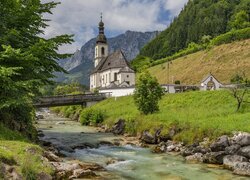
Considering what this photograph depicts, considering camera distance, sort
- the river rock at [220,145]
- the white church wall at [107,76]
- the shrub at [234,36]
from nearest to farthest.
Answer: the river rock at [220,145] < the white church wall at [107,76] < the shrub at [234,36]

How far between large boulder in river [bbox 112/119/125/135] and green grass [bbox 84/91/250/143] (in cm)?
100

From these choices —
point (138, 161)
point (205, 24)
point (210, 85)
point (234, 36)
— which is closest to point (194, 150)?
point (138, 161)

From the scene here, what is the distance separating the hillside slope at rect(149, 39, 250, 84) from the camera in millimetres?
98056

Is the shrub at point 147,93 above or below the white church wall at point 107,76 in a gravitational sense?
below

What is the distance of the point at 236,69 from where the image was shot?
96.8m

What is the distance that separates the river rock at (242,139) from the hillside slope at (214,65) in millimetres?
62371

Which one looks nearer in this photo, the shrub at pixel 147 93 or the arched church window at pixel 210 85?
the shrub at pixel 147 93

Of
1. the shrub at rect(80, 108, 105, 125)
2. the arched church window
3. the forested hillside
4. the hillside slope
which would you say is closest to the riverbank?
the shrub at rect(80, 108, 105, 125)

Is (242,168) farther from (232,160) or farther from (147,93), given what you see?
(147,93)

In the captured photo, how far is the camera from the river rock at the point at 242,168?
24.6 m

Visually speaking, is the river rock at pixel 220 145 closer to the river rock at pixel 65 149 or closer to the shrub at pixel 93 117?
the river rock at pixel 65 149

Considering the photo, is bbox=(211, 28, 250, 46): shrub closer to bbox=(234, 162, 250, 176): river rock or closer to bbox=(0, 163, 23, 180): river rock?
bbox=(234, 162, 250, 176): river rock

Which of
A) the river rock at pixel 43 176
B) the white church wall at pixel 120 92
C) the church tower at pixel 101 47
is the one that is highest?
the church tower at pixel 101 47

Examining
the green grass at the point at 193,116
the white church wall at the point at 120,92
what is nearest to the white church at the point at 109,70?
the white church wall at the point at 120,92
